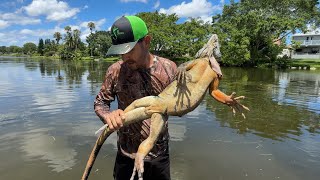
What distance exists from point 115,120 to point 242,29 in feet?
169

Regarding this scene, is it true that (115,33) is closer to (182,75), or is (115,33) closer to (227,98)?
(182,75)

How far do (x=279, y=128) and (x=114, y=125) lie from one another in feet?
29.4

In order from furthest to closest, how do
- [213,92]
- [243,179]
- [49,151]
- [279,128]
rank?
[279,128]
[49,151]
[243,179]
[213,92]

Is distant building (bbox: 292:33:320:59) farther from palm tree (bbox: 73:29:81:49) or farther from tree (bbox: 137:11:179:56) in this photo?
palm tree (bbox: 73:29:81:49)

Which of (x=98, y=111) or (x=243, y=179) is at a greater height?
(x=98, y=111)

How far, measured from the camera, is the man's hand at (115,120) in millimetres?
2896

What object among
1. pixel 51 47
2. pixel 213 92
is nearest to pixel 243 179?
pixel 213 92

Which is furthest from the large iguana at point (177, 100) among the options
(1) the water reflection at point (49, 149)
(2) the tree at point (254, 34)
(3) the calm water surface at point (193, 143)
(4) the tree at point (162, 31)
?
(4) the tree at point (162, 31)

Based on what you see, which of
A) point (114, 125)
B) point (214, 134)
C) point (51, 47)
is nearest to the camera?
A: point (114, 125)

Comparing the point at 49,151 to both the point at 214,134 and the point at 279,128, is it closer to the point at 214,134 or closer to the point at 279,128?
the point at 214,134

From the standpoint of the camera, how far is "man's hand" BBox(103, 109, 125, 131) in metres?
2.90

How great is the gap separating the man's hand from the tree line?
47298mm

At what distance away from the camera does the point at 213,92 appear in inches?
123

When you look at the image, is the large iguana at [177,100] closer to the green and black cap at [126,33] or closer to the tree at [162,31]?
the green and black cap at [126,33]
